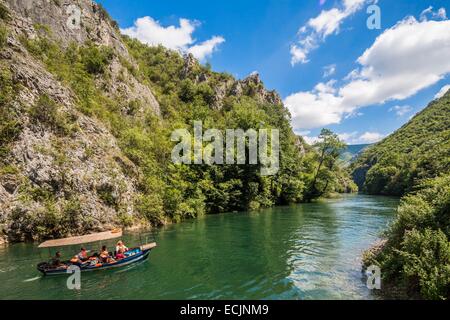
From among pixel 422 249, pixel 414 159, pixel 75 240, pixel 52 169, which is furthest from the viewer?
pixel 414 159

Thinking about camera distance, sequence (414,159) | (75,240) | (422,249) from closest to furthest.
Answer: (422,249), (75,240), (414,159)

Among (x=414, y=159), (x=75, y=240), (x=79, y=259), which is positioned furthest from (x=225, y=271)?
(x=414, y=159)

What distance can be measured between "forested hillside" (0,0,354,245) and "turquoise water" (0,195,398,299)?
21.8 feet

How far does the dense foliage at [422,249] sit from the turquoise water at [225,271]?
1.69 metres

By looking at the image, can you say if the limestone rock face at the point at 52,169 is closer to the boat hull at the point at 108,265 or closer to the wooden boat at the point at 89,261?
the wooden boat at the point at 89,261

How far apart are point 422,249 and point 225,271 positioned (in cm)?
1068

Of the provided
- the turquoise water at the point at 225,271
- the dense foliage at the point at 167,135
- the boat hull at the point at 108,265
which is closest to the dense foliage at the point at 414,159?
the turquoise water at the point at 225,271

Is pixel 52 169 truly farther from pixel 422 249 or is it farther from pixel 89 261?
pixel 422 249

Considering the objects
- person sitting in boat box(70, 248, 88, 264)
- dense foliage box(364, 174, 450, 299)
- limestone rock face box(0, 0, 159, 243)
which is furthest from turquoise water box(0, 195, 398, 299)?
limestone rock face box(0, 0, 159, 243)

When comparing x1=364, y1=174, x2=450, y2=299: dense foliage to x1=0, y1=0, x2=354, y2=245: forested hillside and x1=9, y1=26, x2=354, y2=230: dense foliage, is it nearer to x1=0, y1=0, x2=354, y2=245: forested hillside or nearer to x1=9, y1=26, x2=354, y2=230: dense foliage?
x1=0, y1=0, x2=354, y2=245: forested hillside

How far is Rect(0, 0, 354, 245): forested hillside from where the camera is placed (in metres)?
31.0

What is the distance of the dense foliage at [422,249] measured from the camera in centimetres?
1128

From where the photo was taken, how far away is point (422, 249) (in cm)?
1247
